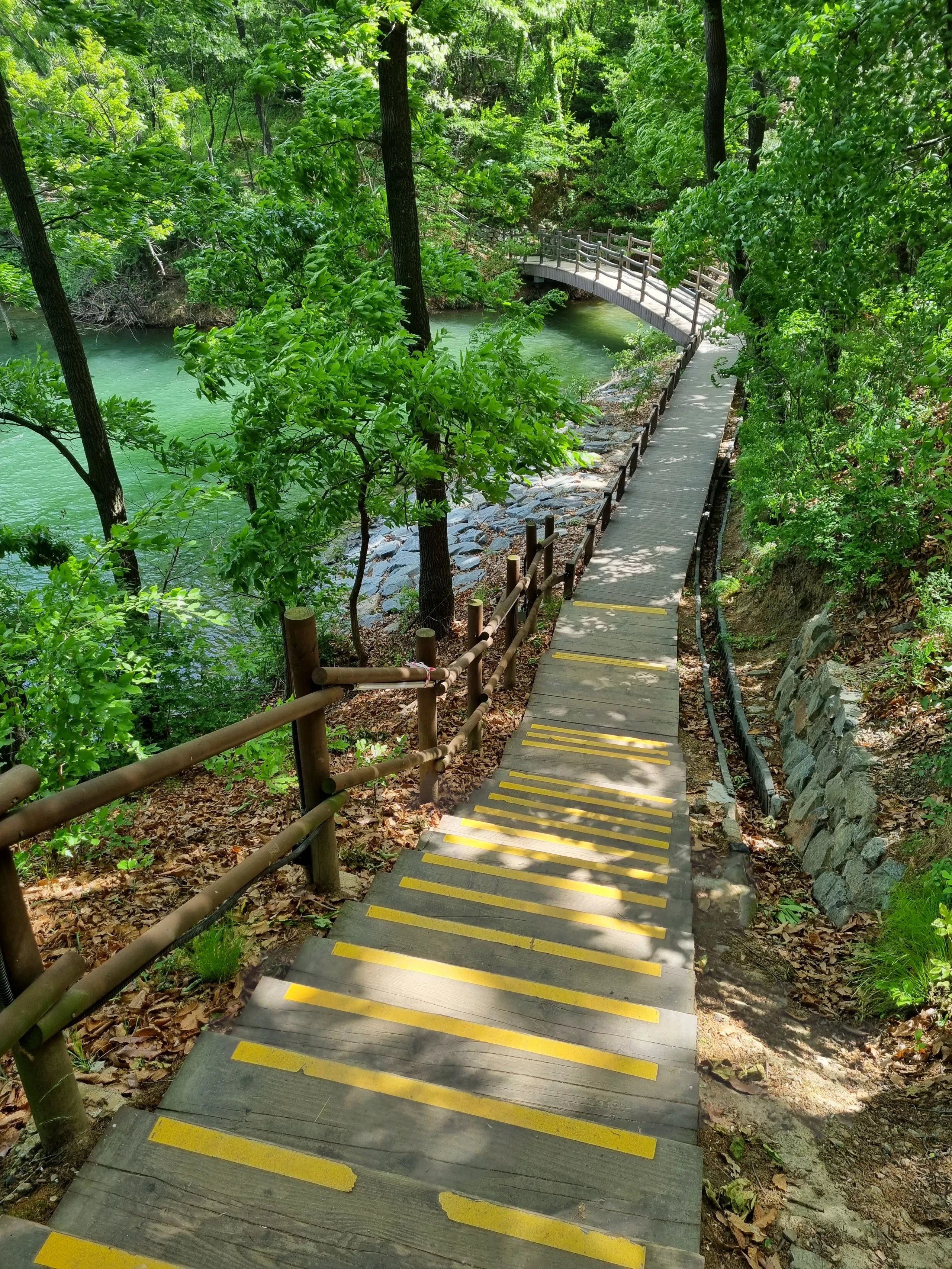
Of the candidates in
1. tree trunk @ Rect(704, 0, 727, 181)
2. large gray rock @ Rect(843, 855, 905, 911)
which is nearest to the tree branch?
large gray rock @ Rect(843, 855, 905, 911)

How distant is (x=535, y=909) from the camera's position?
152 inches

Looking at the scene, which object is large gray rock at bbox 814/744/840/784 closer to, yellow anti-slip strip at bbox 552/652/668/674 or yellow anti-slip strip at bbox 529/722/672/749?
yellow anti-slip strip at bbox 529/722/672/749

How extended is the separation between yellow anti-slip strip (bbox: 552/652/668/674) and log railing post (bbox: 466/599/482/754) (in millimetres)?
2668

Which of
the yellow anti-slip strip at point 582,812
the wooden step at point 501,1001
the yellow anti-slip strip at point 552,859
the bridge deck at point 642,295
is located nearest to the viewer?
the wooden step at point 501,1001

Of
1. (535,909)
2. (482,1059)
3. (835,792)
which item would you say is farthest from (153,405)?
(482,1059)

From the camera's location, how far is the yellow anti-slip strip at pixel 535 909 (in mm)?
3791

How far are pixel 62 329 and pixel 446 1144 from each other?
7758 millimetres

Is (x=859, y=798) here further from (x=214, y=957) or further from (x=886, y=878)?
(x=214, y=957)

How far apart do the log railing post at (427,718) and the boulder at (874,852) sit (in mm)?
2654

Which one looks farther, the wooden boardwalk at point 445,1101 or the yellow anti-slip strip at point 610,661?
the yellow anti-slip strip at point 610,661

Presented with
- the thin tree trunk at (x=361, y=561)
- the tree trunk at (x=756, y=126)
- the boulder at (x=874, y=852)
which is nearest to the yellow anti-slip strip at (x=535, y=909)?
the boulder at (x=874, y=852)

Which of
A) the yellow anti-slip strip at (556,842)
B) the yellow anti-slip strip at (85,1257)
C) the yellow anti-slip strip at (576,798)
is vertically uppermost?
the yellow anti-slip strip at (85,1257)

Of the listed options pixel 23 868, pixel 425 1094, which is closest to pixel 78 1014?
pixel 425 1094

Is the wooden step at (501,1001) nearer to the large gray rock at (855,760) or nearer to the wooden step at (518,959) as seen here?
the wooden step at (518,959)
